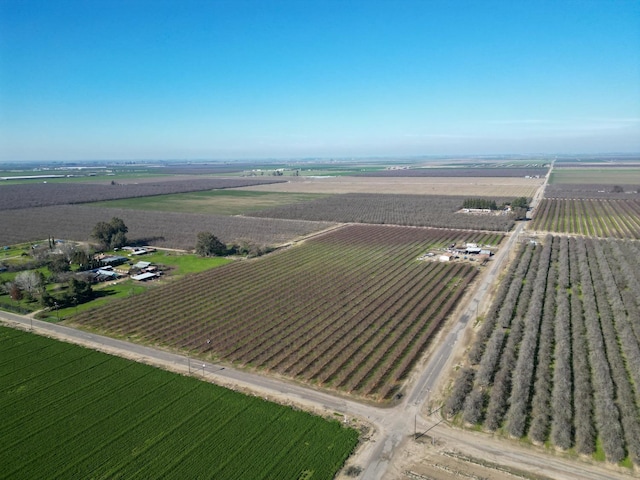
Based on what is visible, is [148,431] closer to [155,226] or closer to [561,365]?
[561,365]

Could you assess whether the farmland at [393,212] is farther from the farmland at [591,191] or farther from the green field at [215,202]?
the farmland at [591,191]

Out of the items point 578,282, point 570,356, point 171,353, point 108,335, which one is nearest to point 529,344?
point 570,356

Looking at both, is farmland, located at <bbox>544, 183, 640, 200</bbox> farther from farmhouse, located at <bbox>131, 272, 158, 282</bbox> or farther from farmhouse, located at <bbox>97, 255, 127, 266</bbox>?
farmhouse, located at <bbox>97, 255, 127, 266</bbox>

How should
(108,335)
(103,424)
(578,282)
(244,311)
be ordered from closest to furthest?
(103,424) < (108,335) < (244,311) < (578,282)

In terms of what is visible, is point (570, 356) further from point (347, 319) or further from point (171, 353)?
point (171, 353)

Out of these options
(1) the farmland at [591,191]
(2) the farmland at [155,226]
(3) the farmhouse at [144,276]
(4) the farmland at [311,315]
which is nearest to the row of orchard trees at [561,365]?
(4) the farmland at [311,315]

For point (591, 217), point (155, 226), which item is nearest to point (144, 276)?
point (155, 226)
